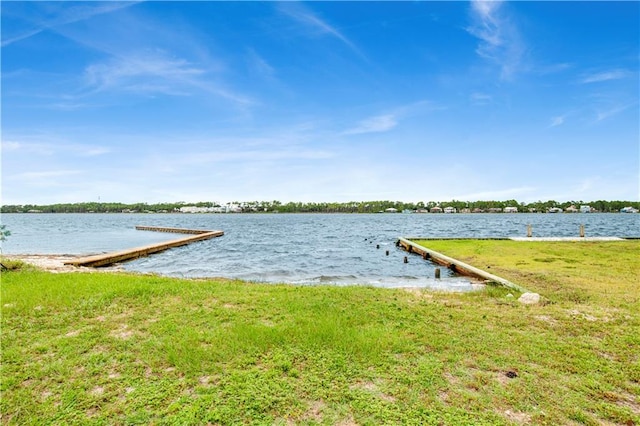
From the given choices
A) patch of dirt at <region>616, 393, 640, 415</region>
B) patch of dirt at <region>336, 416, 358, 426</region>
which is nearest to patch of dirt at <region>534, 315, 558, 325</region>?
patch of dirt at <region>616, 393, 640, 415</region>

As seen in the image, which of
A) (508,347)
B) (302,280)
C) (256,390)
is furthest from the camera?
(302,280)

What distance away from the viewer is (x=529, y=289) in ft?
35.1

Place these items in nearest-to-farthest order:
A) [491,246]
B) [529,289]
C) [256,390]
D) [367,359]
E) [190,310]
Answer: [256,390] → [367,359] → [190,310] → [529,289] → [491,246]

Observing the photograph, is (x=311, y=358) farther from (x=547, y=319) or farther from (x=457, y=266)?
(x=457, y=266)

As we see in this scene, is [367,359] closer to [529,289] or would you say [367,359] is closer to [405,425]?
[405,425]

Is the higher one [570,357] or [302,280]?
[570,357]

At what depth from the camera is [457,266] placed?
56.7 ft

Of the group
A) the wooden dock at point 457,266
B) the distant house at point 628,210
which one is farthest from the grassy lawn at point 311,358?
the distant house at point 628,210

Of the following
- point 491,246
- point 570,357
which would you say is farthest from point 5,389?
Answer: point 491,246

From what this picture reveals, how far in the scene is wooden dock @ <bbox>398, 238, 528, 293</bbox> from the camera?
461 inches

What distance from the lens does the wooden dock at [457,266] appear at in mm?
11722

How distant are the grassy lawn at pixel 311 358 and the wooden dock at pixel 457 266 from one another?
2350mm

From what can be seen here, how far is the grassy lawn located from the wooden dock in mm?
2350

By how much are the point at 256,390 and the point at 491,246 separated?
23.2 metres
